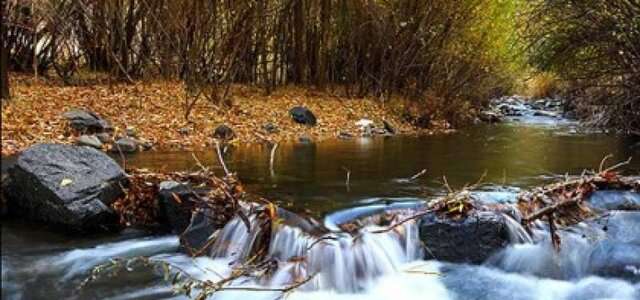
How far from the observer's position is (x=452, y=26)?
1465 centimetres

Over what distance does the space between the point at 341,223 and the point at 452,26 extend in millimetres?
10467

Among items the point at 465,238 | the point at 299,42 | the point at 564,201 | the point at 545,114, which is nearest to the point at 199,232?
the point at 465,238

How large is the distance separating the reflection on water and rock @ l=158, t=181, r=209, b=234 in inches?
35.3

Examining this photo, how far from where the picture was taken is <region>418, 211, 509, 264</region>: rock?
4824 mm

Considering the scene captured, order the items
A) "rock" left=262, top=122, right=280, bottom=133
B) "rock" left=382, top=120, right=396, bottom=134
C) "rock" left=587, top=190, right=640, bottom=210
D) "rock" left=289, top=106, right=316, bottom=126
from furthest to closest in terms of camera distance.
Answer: "rock" left=382, top=120, right=396, bottom=134 → "rock" left=289, top=106, right=316, bottom=126 → "rock" left=262, top=122, right=280, bottom=133 → "rock" left=587, top=190, right=640, bottom=210

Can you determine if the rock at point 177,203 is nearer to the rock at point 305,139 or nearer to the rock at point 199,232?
the rock at point 199,232

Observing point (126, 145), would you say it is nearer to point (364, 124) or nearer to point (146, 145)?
point (146, 145)

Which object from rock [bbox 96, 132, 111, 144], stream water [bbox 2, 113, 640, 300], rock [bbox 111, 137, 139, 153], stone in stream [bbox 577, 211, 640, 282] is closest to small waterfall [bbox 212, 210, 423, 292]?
stream water [bbox 2, 113, 640, 300]

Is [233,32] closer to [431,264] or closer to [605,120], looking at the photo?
[605,120]

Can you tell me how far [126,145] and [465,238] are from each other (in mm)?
5259

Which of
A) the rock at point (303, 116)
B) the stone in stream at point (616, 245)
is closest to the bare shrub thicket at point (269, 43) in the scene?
the rock at point (303, 116)

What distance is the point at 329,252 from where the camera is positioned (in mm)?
4637

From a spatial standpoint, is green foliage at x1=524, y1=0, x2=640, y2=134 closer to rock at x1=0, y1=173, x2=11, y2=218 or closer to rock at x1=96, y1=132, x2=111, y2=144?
rock at x1=96, y1=132, x2=111, y2=144

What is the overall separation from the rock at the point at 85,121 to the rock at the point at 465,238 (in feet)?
18.8
